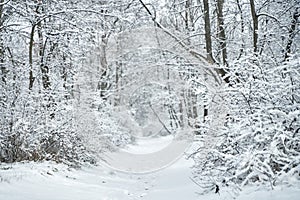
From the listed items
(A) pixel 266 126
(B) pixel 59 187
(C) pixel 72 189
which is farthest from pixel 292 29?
(B) pixel 59 187

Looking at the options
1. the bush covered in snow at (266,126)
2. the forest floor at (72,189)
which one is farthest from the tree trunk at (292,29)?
the forest floor at (72,189)

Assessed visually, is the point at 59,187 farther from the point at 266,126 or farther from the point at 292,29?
the point at 292,29

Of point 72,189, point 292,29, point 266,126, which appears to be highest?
point 292,29

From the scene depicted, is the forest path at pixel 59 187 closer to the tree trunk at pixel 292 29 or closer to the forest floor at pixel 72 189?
the forest floor at pixel 72 189

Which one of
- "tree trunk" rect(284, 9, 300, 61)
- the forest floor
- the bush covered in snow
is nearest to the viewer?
the bush covered in snow

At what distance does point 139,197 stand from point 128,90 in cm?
1968

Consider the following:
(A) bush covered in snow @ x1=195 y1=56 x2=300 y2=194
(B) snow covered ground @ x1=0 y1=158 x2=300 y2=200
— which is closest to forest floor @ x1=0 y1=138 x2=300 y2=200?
(B) snow covered ground @ x1=0 y1=158 x2=300 y2=200

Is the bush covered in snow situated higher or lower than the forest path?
higher

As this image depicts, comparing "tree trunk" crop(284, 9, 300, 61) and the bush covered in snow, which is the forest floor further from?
"tree trunk" crop(284, 9, 300, 61)

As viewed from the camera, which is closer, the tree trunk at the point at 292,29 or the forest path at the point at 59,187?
the forest path at the point at 59,187

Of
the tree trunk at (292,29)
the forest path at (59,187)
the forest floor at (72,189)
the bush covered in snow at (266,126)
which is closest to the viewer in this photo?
the bush covered in snow at (266,126)

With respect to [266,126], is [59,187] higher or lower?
lower

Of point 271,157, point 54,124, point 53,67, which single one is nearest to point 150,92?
point 53,67

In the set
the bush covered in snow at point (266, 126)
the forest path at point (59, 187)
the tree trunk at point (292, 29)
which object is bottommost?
the forest path at point (59, 187)
